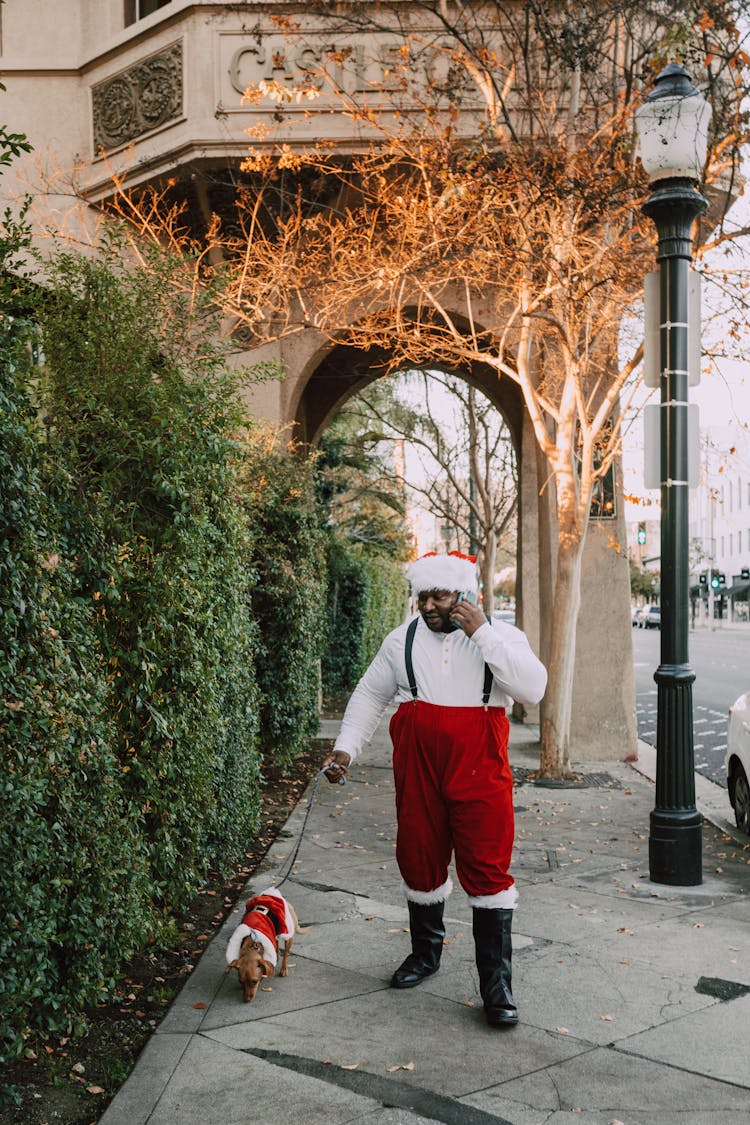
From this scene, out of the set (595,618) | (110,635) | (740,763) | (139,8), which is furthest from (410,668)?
(139,8)

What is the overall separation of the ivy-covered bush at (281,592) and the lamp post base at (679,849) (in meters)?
4.68

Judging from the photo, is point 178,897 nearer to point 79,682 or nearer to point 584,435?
point 79,682

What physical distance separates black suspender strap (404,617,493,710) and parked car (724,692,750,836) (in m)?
4.46

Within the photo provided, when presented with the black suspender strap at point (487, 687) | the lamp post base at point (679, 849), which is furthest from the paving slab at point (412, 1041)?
the lamp post base at point (679, 849)

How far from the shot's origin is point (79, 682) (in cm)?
421

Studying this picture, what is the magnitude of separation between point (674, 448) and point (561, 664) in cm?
453

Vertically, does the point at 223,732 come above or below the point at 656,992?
above

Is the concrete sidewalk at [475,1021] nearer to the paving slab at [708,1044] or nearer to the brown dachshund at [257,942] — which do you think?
the paving slab at [708,1044]

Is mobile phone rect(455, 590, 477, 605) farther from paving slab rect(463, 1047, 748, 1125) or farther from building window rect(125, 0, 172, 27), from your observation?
building window rect(125, 0, 172, 27)

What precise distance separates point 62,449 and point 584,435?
741 cm

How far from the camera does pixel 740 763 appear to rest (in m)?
8.94

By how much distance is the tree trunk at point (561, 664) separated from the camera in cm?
1146

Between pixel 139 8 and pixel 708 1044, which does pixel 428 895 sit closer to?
pixel 708 1044

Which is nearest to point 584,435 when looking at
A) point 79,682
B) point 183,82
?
point 183,82
